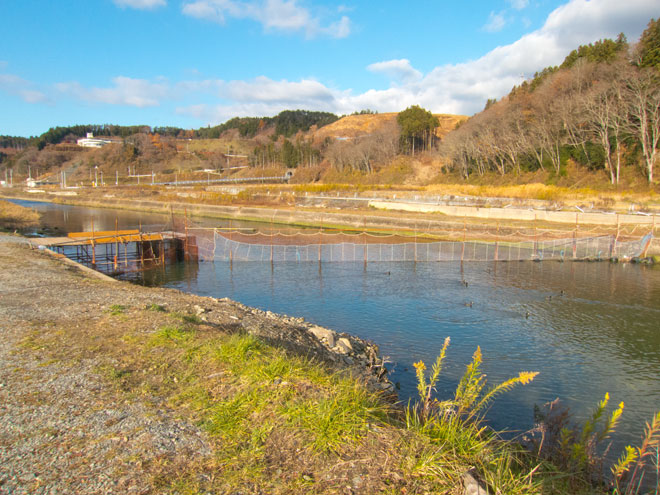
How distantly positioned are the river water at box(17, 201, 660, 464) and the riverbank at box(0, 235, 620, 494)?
18.4ft

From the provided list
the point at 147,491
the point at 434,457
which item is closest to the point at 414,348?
the point at 434,457

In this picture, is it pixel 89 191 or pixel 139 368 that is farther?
pixel 89 191

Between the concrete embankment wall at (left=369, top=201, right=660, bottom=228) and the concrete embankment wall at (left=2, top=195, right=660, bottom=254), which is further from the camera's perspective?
the concrete embankment wall at (left=2, top=195, right=660, bottom=254)

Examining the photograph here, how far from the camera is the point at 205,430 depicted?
16.1 ft

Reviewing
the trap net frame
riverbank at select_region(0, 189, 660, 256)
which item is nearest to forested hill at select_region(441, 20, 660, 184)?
riverbank at select_region(0, 189, 660, 256)

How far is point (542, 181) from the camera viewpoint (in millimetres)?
56594

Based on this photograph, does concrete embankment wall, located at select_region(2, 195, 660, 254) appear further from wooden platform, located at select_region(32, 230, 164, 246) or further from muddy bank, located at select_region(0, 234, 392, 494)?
muddy bank, located at select_region(0, 234, 392, 494)

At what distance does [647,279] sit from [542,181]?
34.8 metres

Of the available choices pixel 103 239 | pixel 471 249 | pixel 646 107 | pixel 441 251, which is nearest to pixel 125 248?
pixel 103 239

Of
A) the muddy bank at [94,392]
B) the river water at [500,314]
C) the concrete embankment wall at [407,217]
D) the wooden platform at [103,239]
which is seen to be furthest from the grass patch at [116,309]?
the concrete embankment wall at [407,217]

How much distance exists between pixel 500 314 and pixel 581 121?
43151 millimetres

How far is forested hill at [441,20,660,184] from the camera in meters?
45.7

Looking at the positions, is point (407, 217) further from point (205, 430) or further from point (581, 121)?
point (205, 430)

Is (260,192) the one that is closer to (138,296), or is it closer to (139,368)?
(138,296)
